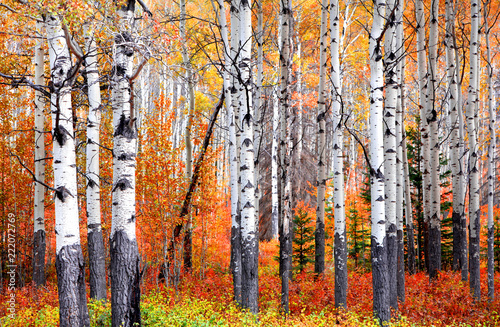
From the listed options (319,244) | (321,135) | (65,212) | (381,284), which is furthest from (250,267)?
(319,244)

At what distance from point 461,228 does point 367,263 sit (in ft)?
12.4

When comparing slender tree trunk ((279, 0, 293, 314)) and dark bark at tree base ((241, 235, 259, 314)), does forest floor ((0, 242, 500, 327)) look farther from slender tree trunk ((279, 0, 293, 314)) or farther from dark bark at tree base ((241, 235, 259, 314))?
slender tree trunk ((279, 0, 293, 314))

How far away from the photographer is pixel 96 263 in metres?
6.71

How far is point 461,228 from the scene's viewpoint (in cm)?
891

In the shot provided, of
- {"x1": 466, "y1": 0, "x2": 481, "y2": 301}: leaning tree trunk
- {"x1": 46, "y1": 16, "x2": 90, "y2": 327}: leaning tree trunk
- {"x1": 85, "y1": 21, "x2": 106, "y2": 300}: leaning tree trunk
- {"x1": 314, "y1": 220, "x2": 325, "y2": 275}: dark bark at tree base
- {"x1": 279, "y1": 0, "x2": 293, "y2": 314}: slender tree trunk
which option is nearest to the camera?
{"x1": 46, "y1": 16, "x2": 90, "y2": 327}: leaning tree trunk

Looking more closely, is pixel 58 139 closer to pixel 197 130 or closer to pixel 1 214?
pixel 197 130

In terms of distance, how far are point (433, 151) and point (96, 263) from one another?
817cm

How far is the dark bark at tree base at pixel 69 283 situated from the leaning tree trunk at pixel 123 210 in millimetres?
444

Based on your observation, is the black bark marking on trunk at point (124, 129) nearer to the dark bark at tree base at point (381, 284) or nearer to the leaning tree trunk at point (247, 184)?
the leaning tree trunk at point (247, 184)

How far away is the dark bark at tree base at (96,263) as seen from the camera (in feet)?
21.8

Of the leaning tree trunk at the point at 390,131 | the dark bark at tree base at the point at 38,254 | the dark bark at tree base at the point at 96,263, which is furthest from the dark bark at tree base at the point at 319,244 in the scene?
the dark bark at tree base at the point at 38,254

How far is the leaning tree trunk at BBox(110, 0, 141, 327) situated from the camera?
4.30m

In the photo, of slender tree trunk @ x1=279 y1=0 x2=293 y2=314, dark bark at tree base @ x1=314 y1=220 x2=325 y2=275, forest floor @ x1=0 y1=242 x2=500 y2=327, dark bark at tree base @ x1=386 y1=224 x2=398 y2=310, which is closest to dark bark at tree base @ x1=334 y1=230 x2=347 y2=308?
forest floor @ x1=0 y1=242 x2=500 y2=327

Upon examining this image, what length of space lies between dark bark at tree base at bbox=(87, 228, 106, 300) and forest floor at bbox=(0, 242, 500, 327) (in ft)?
0.85
